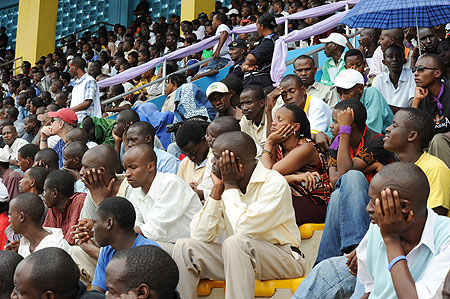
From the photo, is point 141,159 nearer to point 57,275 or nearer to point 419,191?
point 57,275

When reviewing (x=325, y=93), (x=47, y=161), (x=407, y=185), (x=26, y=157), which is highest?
(x=407, y=185)

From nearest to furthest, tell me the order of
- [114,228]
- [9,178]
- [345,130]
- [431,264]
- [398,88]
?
1. [431,264]
2. [114,228]
3. [345,130]
4. [398,88]
5. [9,178]

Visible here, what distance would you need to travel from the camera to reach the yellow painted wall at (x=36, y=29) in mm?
15680

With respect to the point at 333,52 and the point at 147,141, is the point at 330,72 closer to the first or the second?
the point at 333,52

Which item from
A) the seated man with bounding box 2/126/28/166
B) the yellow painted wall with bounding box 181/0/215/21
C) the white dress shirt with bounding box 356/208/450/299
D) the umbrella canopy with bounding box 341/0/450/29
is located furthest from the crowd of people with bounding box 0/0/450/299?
the yellow painted wall with bounding box 181/0/215/21

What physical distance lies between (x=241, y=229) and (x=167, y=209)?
2.56ft

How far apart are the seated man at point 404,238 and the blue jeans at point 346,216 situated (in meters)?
0.67

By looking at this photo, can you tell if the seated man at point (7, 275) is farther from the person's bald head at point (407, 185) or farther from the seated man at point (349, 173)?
the person's bald head at point (407, 185)

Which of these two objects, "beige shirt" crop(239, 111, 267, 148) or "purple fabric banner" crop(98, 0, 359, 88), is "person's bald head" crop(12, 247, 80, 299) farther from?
"purple fabric banner" crop(98, 0, 359, 88)

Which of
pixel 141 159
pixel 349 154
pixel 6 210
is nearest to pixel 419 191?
pixel 349 154

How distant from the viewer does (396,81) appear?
627cm

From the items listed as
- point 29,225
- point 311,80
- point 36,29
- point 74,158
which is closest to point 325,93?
point 311,80

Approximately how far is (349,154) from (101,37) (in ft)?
38.4

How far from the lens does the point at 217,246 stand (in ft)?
13.2
